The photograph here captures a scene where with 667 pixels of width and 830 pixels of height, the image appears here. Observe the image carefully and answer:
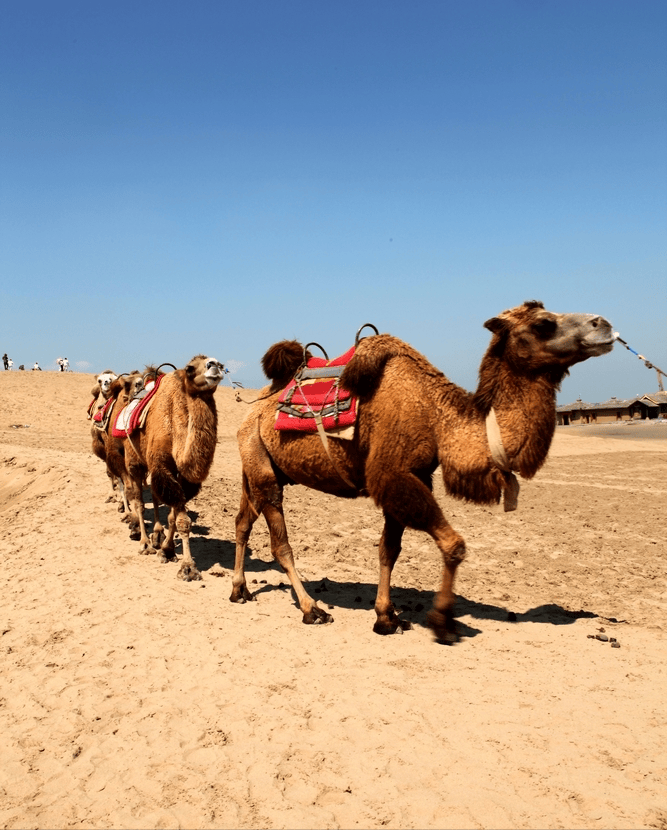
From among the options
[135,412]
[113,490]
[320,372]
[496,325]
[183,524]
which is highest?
[496,325]

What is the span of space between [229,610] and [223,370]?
2.76m

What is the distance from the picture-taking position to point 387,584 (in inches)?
A: 221

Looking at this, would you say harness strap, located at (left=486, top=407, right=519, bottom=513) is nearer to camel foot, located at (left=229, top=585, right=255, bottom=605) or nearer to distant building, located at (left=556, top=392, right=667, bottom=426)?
camel foot, located at (left=229, top=585, right=255, bottom=605)

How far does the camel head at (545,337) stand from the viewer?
461 centimetres

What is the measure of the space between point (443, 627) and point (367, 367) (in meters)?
2.33

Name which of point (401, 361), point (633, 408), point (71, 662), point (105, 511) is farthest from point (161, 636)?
point (633, 408)

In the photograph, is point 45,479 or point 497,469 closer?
point 497,469

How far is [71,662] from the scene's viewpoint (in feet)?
16.5

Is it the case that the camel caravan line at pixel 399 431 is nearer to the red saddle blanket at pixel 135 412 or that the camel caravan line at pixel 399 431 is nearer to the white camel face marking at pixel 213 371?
the white camel face marking at pixel 213 371

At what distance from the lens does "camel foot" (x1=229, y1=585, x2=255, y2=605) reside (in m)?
6.61

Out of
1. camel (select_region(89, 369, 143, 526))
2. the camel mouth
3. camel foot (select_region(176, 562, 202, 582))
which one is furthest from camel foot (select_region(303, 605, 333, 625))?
camel (select_region(89, 369, 143, 526))

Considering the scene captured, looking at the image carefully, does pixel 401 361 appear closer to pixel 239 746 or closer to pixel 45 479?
pixel 239 746

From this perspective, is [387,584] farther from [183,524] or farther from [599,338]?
[183,524]

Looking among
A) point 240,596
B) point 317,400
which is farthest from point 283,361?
point 240,596
